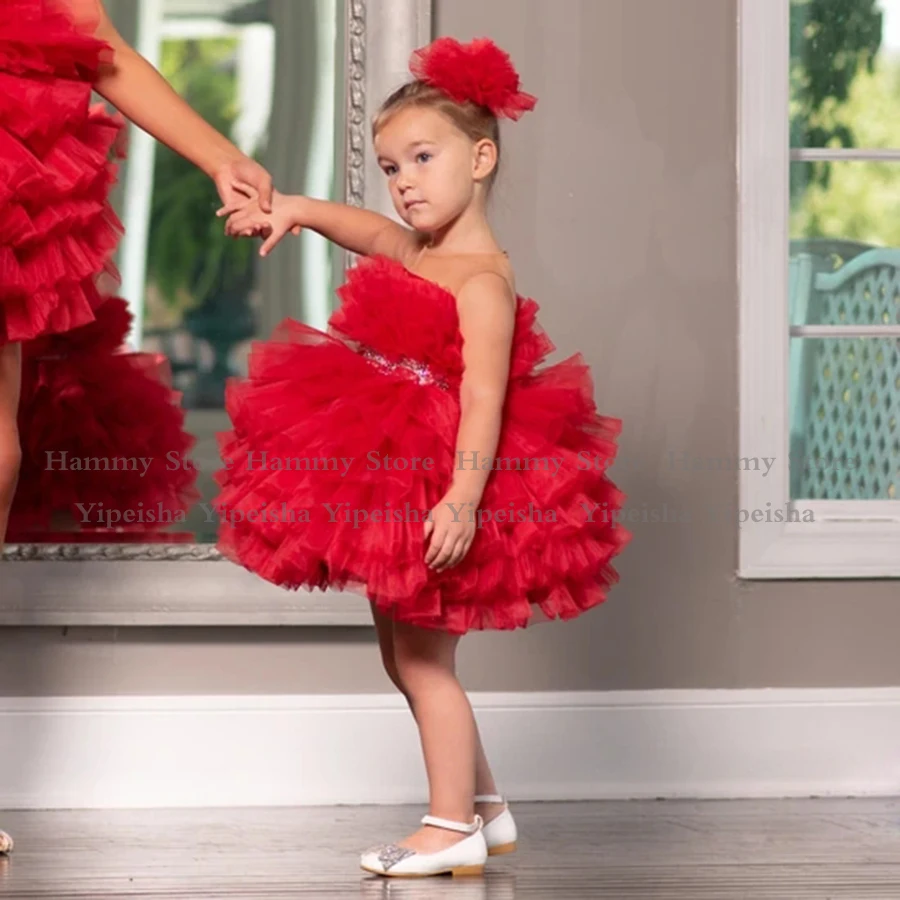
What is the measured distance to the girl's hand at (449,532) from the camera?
1.76m

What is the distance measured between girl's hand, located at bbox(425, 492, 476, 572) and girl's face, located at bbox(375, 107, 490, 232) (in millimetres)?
387

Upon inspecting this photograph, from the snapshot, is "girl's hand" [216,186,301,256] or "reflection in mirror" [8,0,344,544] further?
"reflection in mirror" [8,0,344,544]

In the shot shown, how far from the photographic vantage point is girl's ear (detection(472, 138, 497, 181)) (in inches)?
76.3

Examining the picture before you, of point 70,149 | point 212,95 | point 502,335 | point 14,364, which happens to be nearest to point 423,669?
point 502,335

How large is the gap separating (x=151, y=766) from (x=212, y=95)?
1.05 metres

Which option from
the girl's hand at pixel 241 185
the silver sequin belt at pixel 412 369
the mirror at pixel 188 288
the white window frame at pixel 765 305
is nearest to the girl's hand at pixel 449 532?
the silver sequin belt at pixel 412 369

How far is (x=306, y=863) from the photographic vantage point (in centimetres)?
195

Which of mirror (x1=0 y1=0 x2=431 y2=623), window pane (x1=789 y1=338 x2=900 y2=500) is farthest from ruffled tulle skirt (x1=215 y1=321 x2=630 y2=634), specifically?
window pane (x1=789 y1=338 x2=900 y2=500)

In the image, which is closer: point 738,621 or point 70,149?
point 70,149

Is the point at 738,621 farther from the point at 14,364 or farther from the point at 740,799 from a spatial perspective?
the point at 14,364

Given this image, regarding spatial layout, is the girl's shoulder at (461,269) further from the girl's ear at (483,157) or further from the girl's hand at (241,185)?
the girl's hand at (241,185)

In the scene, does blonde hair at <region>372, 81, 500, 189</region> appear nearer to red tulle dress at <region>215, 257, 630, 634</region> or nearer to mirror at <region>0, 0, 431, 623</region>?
red tulle dress at <region>215, 257, 630, 634</region>

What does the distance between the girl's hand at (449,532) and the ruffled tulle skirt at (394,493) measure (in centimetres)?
1

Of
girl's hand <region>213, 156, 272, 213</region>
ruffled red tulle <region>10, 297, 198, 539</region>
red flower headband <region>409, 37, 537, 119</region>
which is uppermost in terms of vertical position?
red flower headband <region>409, 37, 537, 119</region>
